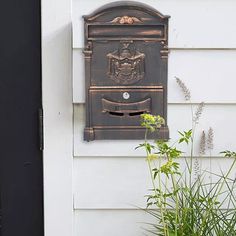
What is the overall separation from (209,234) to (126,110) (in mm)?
570

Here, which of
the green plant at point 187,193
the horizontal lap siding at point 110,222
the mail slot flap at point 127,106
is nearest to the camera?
the green plant at point 187,193

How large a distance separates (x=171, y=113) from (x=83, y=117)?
14.2 inches

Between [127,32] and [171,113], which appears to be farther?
[171,113]

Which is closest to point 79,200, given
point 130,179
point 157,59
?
point 130,179

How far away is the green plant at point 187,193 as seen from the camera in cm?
173

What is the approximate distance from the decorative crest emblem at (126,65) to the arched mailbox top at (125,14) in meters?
0.10

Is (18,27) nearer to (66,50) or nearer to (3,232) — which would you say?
(66,50)

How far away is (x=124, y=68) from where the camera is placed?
182cm

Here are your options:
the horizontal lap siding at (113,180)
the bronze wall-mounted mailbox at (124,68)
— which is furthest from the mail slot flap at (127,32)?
the horizontal lap siding at (113,180)

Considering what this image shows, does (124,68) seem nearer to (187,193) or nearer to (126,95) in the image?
(126,95)

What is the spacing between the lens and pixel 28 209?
78.6 inches

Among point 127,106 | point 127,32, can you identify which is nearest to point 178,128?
point 127,106

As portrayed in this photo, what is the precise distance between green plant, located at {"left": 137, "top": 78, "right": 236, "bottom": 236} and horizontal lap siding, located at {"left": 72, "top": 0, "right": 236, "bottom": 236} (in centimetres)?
4

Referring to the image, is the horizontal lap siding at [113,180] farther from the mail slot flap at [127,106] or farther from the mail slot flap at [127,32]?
the mail slot flap at [127,32]
